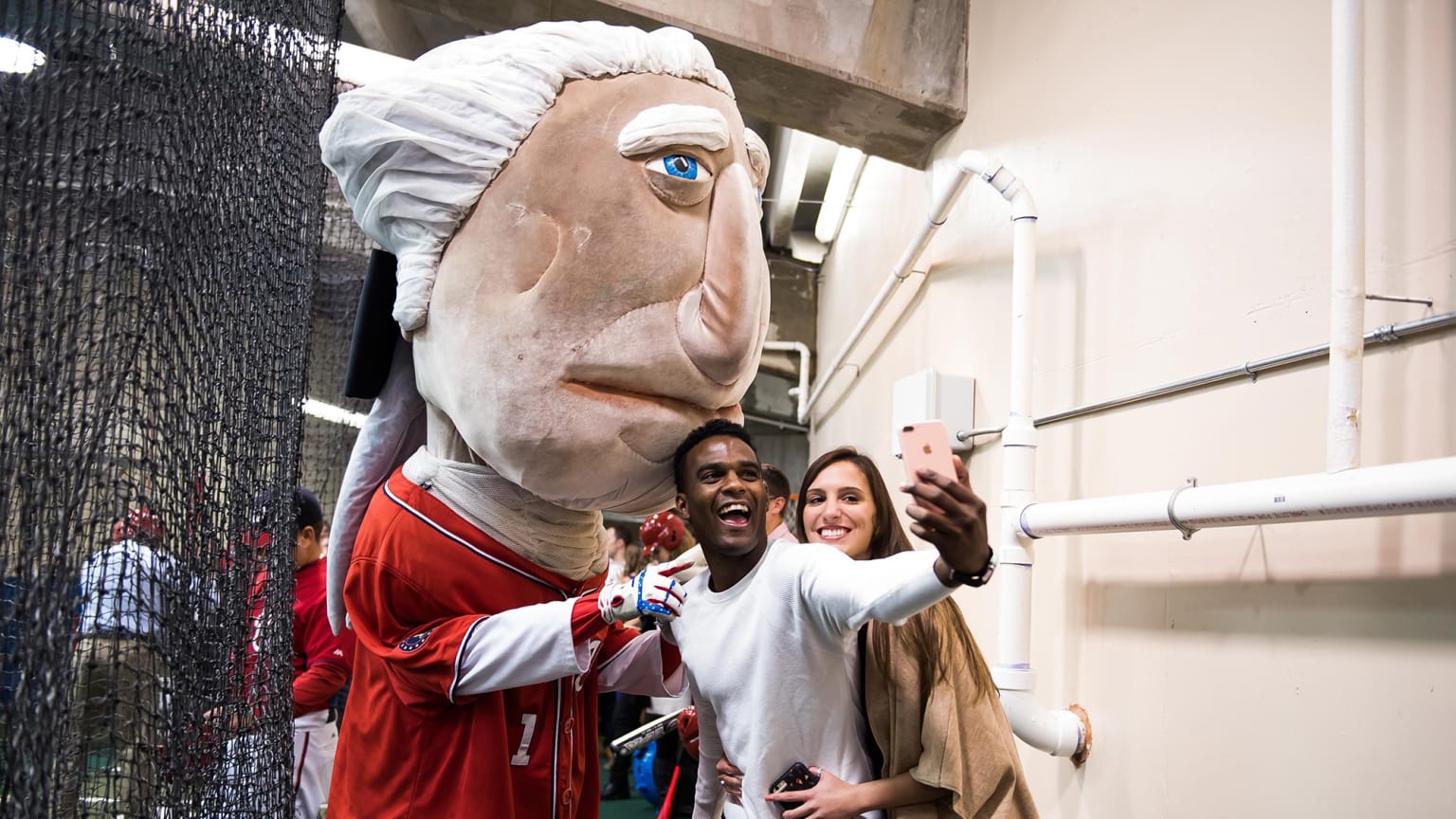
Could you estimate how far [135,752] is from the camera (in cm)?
142

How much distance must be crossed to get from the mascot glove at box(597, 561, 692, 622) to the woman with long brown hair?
248 mm

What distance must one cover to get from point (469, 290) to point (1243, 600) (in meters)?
1.48

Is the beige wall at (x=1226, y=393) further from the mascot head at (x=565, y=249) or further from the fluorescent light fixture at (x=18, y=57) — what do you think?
the fluorescent light fixture at (x=18, y=57)

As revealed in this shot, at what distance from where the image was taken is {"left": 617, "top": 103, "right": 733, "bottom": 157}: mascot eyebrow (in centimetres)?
170

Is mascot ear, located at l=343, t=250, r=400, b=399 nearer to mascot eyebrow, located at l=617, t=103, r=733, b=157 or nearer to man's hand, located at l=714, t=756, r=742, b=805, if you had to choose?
mascot eyebrow, located at l=617, t=103, r=733, b=157

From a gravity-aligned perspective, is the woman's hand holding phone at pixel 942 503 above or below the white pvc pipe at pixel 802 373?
below

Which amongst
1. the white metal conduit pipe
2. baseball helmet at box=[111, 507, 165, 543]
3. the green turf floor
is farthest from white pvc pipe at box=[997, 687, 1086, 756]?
the green turf floor

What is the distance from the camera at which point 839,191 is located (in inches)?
252

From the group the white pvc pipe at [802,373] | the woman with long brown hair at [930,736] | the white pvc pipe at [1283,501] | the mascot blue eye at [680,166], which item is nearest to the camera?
the white pvc pipe at [1283,501]

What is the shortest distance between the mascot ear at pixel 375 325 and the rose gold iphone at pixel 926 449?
110 cm

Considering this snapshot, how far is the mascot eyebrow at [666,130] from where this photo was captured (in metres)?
1.70

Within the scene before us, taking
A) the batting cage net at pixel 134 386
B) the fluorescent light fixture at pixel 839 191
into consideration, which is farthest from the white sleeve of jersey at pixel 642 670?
the fluorescent light fixture at pixel 839 191

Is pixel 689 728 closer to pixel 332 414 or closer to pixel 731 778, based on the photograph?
pixel 731 778

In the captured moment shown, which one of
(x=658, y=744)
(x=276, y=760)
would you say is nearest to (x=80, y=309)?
(x=276, y=760)
